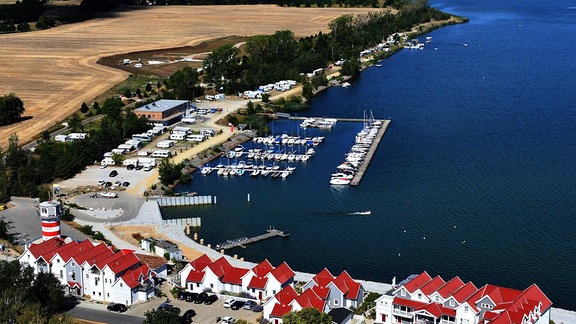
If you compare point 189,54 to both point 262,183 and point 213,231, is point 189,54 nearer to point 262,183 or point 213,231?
point 262,183

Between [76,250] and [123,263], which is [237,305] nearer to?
[123,263]

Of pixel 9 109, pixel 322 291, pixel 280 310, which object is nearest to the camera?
pixel 280 310

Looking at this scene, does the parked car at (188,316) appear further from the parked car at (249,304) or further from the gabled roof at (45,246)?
the gabled roof at (45,246)

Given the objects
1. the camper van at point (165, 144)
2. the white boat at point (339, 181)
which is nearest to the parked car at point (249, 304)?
the white boat at point (339, 181)

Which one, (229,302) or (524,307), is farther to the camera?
(229,302)

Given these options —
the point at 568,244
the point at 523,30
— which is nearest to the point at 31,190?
the point at 568,244

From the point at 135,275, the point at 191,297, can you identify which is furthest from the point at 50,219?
the point at 191,297

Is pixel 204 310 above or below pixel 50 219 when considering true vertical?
below
